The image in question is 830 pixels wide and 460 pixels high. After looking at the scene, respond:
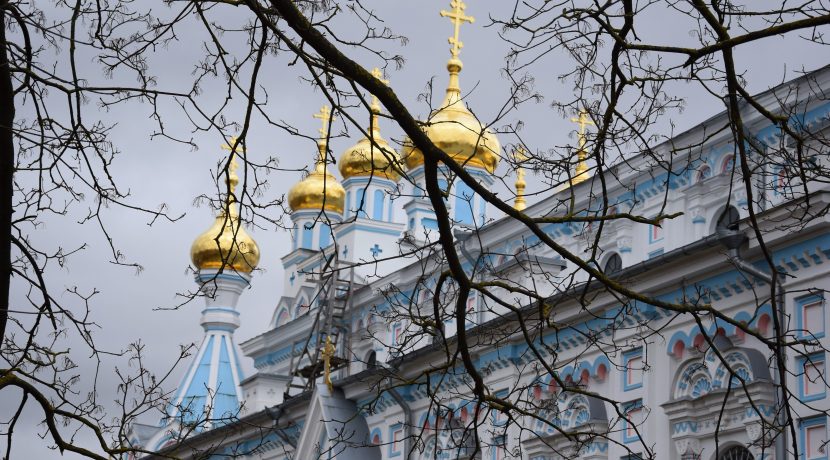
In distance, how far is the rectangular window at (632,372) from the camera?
15016 mm

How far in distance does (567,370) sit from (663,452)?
2228 mm

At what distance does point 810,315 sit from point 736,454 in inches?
64.6

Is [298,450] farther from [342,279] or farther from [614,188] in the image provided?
[614,188]

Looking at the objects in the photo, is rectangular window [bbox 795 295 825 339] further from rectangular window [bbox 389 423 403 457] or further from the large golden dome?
the large golden dome

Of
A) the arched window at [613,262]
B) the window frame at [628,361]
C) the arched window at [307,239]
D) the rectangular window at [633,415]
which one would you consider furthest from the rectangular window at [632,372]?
the arched window at [307,239]

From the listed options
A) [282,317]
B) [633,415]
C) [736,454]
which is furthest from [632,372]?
[282,317]

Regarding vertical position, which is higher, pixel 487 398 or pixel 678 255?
pixel 678 255

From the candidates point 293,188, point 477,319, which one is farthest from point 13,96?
point 293,188

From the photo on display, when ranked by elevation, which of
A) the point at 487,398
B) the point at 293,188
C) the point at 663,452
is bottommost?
the point at 487,398

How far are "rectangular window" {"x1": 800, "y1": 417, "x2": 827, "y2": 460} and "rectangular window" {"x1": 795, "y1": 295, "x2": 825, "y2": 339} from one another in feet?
2.41

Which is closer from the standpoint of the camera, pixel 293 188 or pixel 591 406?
pixel 591 406

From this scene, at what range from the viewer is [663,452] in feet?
47.0

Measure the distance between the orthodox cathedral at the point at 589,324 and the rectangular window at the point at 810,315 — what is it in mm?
14

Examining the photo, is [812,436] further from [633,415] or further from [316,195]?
[316,195]
